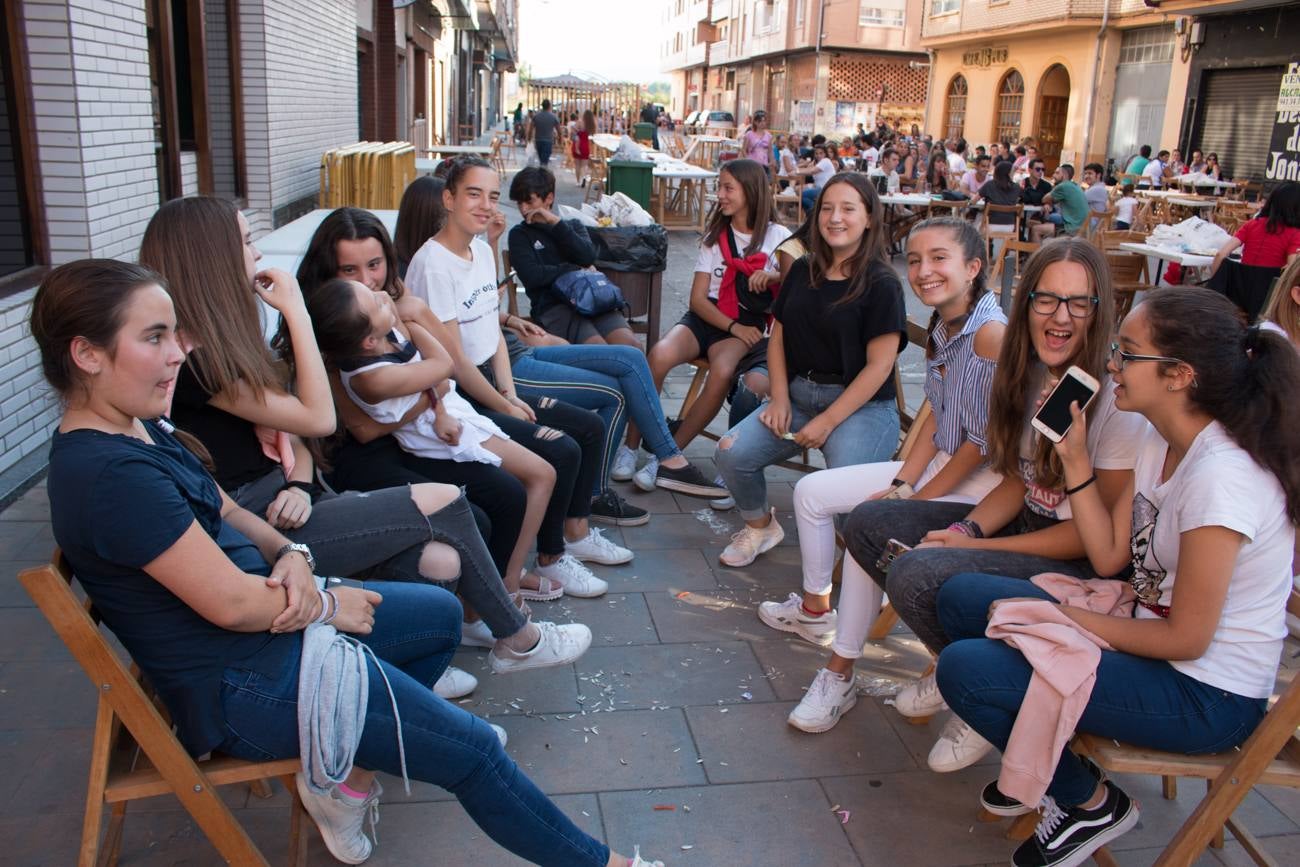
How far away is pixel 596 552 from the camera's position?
3.96m

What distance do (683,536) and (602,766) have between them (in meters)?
1.70

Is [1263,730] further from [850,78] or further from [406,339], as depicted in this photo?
[850,78]

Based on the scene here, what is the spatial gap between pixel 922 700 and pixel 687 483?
1.99m

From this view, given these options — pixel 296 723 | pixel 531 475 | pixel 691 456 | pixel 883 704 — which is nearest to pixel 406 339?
pixel 531 475

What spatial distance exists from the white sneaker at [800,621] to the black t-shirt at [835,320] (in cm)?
98

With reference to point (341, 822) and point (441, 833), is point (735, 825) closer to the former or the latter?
point (441, 833)

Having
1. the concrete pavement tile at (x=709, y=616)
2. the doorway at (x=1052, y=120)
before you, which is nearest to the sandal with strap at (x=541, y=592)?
the concrete pavement tile at (x=709, y=616)

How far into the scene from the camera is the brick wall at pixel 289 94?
8.00 m

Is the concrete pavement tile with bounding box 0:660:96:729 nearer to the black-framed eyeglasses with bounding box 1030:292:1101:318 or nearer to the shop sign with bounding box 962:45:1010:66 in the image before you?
the black-framed eyeglasses with bounding box 1030:292:1101:318

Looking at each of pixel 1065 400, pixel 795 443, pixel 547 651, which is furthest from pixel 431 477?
pixel 1065 400

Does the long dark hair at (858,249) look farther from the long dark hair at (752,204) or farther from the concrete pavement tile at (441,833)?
the concrete pavement tile at (441,833)

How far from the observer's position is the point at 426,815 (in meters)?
2.48

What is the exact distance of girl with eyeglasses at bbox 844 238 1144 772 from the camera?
8.54 feet

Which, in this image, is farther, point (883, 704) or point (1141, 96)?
point (1141, 96)
